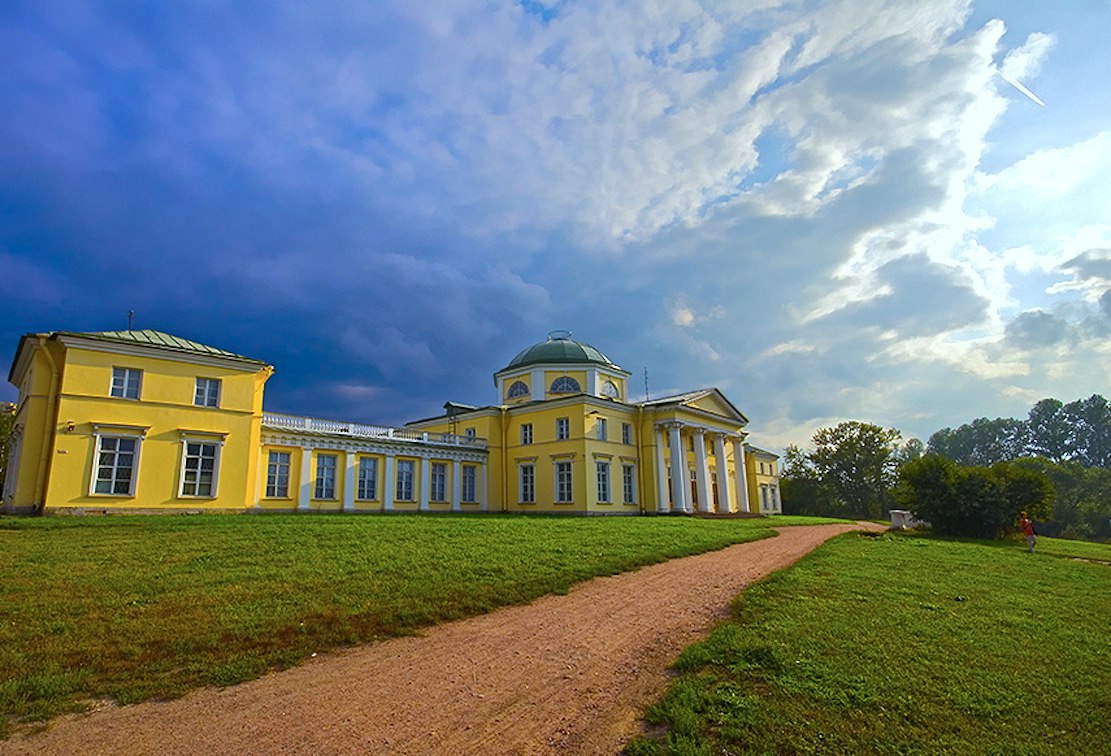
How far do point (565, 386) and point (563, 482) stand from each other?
24.2 ft

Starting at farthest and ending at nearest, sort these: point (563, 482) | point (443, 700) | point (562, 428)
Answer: point (562, 428) < point (563, 482) < point (443, 700)

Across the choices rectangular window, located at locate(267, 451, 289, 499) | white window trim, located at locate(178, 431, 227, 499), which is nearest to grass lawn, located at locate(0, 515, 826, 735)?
white window trim, located at locate(178, 431, 227, 499)

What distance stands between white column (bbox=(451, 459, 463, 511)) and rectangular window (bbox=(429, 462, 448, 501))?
40 centimetres

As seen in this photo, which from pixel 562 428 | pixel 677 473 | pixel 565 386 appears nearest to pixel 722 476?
pixel 677 473

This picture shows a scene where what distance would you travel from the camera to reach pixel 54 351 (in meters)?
20.7

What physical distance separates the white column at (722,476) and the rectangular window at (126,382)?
31528 mm

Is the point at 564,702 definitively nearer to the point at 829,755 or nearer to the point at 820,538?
the point at 829,755

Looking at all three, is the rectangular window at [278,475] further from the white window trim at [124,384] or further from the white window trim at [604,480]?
the white window trim at [604,480]

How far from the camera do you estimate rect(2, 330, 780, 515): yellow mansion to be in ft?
67.3

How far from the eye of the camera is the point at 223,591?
28.1 feet

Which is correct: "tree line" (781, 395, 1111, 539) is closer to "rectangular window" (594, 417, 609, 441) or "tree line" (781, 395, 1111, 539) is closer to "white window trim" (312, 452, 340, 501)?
"rectangular window" (594, 417, 609, 441)

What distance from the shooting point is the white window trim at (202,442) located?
72.5 ft

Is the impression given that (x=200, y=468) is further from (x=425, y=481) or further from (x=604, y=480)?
(x=604, y=480)

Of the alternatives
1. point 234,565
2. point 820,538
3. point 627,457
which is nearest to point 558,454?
point 627,457
